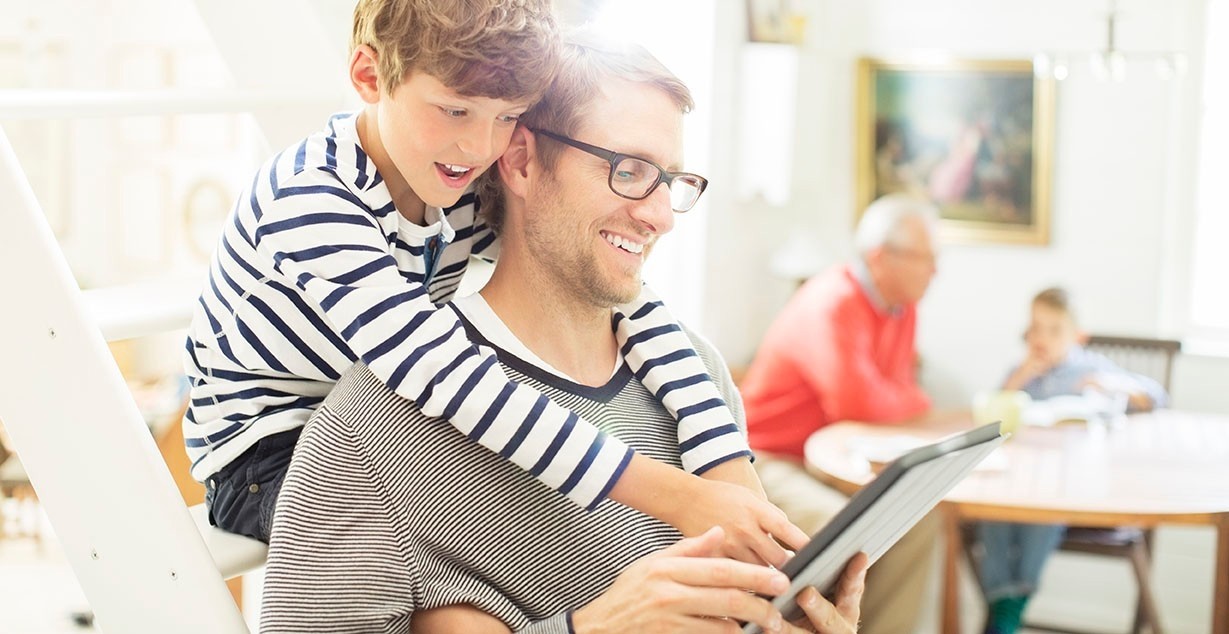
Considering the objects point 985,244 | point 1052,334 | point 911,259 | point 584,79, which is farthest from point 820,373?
point 584,79

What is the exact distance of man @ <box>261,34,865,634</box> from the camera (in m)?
1.14

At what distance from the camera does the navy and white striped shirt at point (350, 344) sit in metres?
1.16

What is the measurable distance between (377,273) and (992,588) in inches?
133

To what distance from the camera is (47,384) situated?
1.04 m

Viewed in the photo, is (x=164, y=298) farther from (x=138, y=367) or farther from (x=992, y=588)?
(x=138, y=367)

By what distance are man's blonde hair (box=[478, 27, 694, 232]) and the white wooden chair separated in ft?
1.63

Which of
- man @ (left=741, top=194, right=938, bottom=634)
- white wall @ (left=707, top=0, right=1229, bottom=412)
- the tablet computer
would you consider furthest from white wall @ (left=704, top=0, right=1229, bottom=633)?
the tablet computer

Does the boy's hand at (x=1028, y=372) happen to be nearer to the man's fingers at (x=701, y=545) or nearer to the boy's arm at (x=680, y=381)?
the boy's arm at (x=680, y=381)

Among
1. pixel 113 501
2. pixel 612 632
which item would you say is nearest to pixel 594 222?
pixel 612 632

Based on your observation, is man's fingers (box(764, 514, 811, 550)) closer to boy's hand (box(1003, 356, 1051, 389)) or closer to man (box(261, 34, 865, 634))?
man (box(261, 34, 865, 634))

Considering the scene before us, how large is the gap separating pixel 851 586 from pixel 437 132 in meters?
0.57

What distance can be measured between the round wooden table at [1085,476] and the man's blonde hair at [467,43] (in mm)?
2256

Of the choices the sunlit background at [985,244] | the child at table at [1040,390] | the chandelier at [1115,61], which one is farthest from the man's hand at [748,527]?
the chandelier at [1115,61]

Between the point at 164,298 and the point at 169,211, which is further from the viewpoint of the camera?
the point at 169,211
